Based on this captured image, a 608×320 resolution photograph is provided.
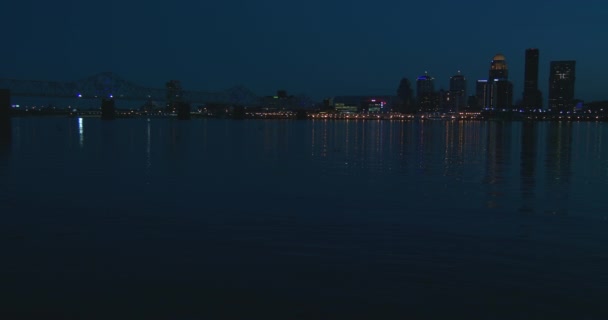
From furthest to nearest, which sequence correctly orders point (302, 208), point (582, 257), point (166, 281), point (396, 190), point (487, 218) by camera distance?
point (396, 190)
point (302, 208)
point (487, 218)
point (582, 257)
point (166, 281)

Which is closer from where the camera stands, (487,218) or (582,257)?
(582,257)

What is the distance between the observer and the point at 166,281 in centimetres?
993

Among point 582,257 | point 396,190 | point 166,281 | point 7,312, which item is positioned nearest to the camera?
point 7,312

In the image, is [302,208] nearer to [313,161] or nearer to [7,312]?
[7,312]

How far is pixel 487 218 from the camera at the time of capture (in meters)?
16.1

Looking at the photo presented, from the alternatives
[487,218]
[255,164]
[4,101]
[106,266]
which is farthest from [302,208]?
[4,101]

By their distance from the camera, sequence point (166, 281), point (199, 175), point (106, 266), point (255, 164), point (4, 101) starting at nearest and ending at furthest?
point (166, 281) < point (106, 266) < point (199, 175) < point (255, 164) < point (4, 101)

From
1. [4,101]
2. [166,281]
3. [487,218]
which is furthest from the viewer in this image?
[4,101]

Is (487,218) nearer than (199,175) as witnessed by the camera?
Yes

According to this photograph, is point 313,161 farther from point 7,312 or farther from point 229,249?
point 7,312

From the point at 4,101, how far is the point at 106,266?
15138 centimetres

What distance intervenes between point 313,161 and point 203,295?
26686mm

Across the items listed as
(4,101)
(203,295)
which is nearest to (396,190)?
(203,295)

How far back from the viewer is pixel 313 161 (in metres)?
35.8
